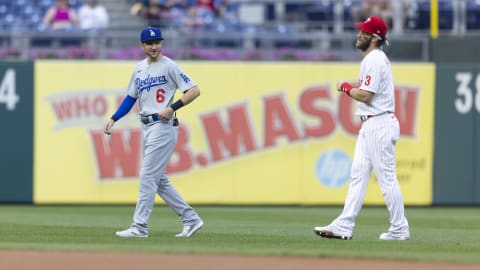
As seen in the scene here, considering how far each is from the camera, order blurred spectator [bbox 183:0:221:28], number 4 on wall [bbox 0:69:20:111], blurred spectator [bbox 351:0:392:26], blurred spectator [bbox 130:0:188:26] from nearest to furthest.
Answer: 1. number 4 on wall [bbox 0:69:20:111]
2. blurred spectator [bbox 351:0:392:26]
3. blurred spectator [bbox 183:0:221:28]
4. blurred spectator [bbox 130:0:188:26]

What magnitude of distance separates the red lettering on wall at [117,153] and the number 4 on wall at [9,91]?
1265mm

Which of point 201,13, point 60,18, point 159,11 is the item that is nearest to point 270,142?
point 201,13

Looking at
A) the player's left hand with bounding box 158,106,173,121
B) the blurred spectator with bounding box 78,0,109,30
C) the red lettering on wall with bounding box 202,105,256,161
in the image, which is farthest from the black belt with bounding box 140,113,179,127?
the blurred spectator with bounding box 78,0,109,30

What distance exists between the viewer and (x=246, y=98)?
17500mm

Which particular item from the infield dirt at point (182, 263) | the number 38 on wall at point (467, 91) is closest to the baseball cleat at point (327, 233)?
the infield dirt at point (182, 263)

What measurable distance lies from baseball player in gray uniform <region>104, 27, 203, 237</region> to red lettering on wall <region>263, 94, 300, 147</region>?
715 cm

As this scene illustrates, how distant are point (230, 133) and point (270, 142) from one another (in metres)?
0.64

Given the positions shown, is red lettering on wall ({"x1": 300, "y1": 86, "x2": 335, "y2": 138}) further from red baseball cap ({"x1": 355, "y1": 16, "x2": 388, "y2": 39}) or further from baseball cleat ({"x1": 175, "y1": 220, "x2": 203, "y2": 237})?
red baseball cap ({"x1": 355, "y1": 16, "x2": 388, "y2": 39})

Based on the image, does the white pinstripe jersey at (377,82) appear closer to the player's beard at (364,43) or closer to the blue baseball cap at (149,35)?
the player's beard at (364,43)

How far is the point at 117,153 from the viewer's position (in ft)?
56.7

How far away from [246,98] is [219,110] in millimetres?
459

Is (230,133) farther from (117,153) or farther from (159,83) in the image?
(159,83)

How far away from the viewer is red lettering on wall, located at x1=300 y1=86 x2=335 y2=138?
688 inches

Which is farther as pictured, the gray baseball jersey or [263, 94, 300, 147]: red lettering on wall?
[263, 94, 300, 147]: red lettering on wall
